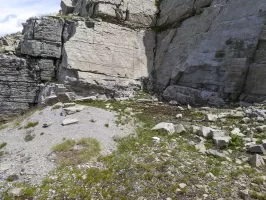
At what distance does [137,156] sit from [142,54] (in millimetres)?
17353

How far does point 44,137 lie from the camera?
16.2 metres

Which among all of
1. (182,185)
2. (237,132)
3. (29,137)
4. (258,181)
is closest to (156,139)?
(182,185)

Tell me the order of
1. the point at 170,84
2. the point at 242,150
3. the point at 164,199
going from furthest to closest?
the point at 170,84 → the point at 242,150 → the point at 164,199

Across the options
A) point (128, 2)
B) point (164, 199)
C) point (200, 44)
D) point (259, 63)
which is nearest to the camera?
point (164, 199)

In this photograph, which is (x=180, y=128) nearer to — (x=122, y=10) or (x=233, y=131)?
(x=233, y=131)

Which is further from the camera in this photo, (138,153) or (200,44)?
(200,44)

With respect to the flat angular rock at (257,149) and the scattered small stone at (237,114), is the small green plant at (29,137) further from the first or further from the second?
the scattered small stone at (237,114)

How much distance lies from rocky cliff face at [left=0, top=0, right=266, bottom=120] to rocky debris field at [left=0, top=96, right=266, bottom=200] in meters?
3.89

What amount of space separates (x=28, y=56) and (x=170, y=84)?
13212 millimetres

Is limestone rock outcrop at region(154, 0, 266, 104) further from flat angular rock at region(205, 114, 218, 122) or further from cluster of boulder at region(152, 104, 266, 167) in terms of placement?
flat angular rock at region(205, 114, 218, 122)

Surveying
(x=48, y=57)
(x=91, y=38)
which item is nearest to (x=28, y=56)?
(x=48, y=57)

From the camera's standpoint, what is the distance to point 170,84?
26656mm

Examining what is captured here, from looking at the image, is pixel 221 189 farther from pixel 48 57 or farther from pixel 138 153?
pixel 48 57

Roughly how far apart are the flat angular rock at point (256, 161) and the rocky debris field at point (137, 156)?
0.05m
